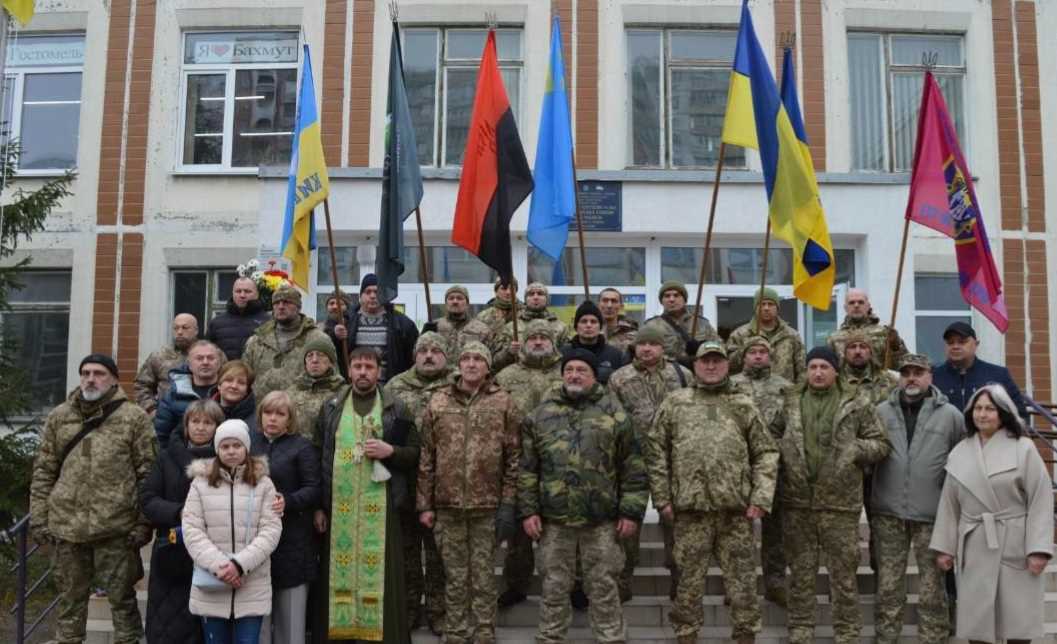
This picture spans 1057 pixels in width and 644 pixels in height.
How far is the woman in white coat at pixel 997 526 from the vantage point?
17.9 feet

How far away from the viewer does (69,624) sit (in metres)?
5.65

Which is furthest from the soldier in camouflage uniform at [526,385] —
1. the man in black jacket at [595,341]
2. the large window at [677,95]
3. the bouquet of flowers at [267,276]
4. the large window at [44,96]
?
the large window at [44,96]

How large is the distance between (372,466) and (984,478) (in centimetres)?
345

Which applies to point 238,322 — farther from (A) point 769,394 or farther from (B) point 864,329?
(B) point 864,329

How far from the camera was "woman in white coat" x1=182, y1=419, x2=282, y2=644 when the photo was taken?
197 inches

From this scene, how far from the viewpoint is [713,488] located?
223 inches

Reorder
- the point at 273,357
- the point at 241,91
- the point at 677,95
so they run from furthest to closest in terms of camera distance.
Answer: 1. the point at 241,91
2. the point at 677,95
3. the point at 273,357

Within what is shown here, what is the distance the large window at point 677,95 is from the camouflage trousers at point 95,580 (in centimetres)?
809

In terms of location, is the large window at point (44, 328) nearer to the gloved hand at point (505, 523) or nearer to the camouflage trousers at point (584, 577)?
the gloved hand at point (505, 523)

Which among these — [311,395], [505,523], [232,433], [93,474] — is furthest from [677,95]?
[93,474]

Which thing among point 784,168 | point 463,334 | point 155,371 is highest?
point 784,168

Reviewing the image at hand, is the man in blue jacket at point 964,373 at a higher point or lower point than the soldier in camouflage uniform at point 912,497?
higher

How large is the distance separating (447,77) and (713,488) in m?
8.01

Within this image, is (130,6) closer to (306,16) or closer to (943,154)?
(306,16)
